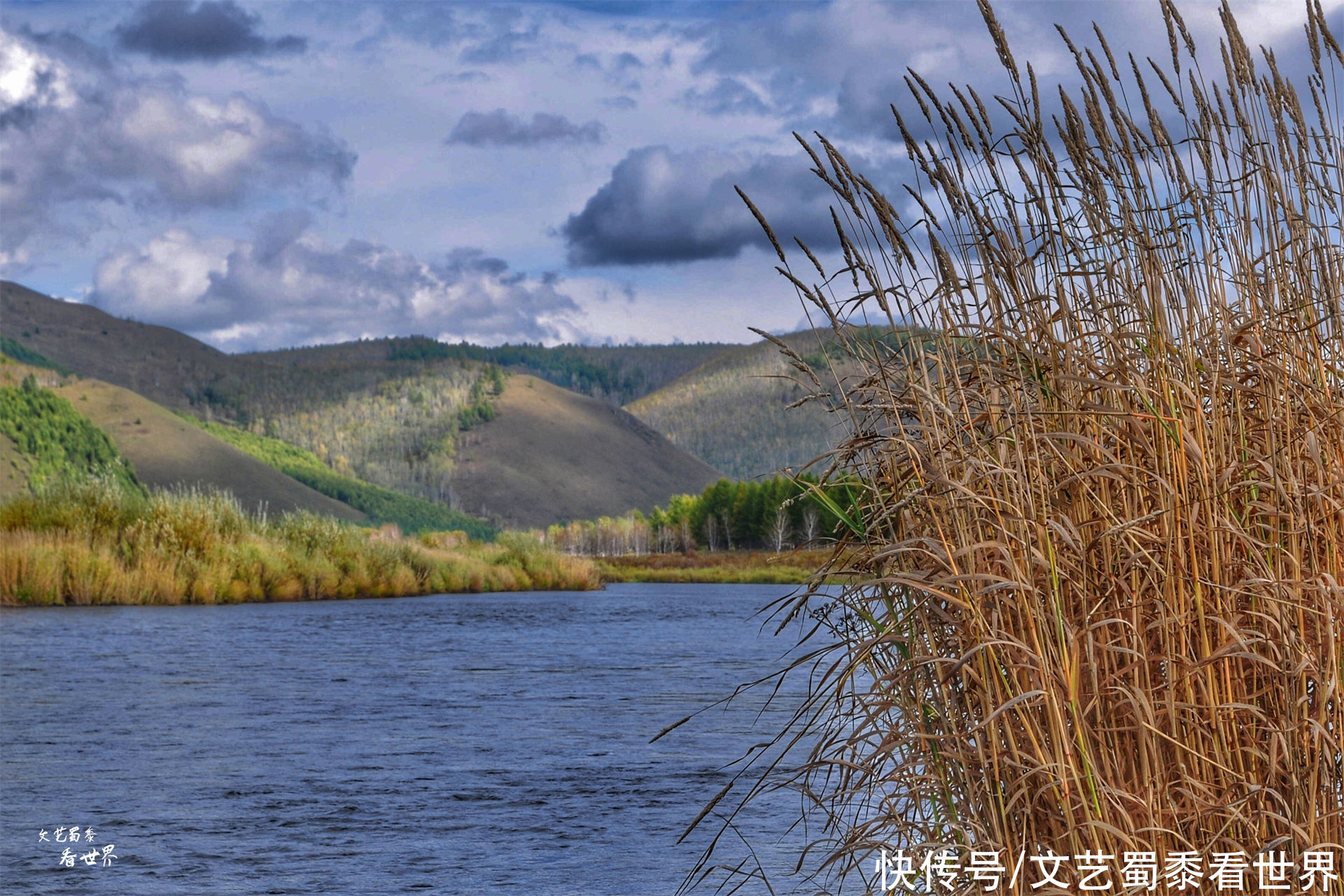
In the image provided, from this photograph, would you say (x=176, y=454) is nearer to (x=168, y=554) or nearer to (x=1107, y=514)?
(x=168, y=554)

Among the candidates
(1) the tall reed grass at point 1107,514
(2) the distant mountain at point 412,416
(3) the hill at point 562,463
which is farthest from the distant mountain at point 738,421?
(1) the tall reed grass at point 1107,514

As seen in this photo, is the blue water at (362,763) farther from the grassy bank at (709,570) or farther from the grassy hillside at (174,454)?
the grassy hillside at (174,454)

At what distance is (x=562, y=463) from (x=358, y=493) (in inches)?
1636

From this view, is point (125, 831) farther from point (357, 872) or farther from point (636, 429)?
point (636, 429)

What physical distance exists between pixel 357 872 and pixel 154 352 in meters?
168

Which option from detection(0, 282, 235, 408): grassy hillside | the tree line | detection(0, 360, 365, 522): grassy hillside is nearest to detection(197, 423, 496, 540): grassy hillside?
the tree line

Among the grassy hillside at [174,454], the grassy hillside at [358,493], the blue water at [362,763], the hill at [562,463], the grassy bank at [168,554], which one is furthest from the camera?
the hill at [562,463]

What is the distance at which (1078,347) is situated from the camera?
8.42 ft

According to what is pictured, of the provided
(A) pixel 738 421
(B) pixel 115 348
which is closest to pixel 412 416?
(B) pixel 115 348

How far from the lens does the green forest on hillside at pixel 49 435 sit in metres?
45.8

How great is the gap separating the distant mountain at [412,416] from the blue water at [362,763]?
375 ft

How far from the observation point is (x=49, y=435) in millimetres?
48000

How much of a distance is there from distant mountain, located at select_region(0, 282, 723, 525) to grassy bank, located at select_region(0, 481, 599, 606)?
326ft

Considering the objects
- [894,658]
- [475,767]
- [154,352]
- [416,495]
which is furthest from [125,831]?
[154,352]
